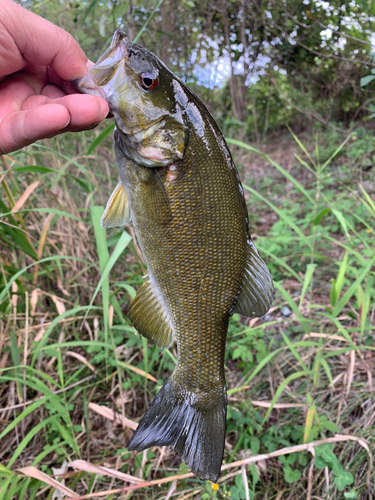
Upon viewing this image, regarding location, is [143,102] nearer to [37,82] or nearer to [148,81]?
[148,81]

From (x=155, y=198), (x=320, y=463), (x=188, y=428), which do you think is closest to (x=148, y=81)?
(x=155, y=198)

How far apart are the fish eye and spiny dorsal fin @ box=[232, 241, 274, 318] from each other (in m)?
0.60

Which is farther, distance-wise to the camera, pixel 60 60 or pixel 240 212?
pixel 60 60

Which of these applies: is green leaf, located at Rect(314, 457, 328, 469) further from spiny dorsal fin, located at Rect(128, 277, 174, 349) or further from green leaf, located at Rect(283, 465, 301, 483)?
spiny dorsal fin, located at Rect(128, 277, 174, 349)

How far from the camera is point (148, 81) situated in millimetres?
1063

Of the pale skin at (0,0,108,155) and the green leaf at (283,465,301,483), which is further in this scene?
the green leaf at (283,465,301,483)

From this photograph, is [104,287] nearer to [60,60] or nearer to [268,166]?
[60,60]

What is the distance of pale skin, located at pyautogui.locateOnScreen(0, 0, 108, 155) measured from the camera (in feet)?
3.51

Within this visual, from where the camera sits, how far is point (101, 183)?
3.20 meters

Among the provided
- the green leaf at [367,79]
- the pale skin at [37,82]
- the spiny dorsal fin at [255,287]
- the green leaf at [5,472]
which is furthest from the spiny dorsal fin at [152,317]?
the green leaf at [367,79]

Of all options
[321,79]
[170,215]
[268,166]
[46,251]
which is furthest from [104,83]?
[321,79]

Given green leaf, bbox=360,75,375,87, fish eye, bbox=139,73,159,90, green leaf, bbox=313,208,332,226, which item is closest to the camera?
fish eye, bbox=139,73,159,90

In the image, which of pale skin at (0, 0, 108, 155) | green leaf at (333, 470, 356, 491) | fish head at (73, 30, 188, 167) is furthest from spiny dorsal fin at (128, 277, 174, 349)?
green leaf at (333, 470, 356, 491)

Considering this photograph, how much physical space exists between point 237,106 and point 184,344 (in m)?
6.05
